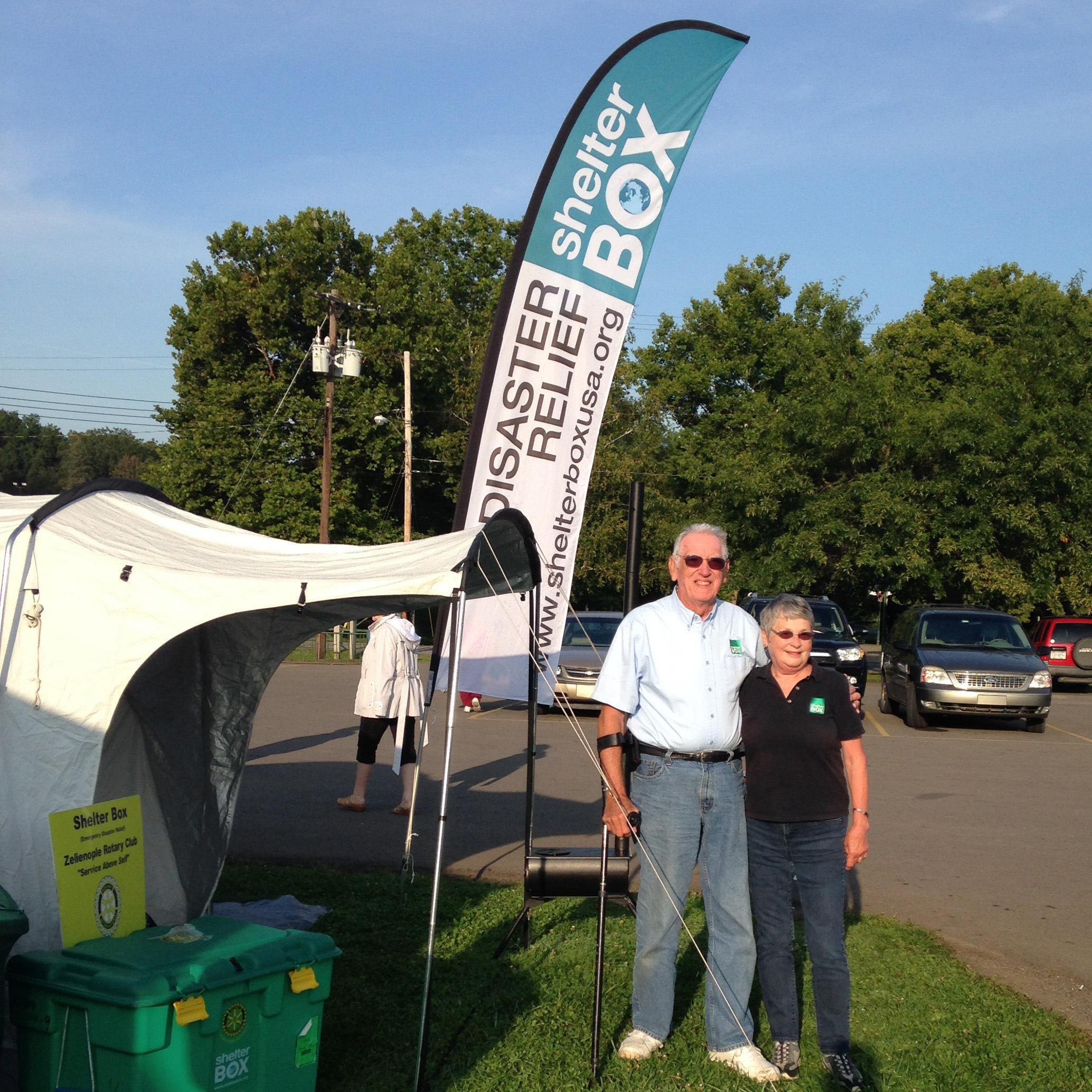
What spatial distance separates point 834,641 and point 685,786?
51.5 feet

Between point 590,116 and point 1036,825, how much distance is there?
24.0 ft

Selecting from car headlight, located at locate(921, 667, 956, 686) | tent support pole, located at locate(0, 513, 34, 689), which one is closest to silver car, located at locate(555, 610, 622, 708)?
car headlight, located at locate(921, 667, 956, 686)

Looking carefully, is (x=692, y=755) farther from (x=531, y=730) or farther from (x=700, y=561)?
(x=531, y=730)

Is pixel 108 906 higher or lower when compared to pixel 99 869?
lower

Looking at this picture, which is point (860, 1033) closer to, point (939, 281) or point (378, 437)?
point (378, 437)

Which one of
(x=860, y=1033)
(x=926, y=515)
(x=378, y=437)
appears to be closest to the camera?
(x=860, y=1033)

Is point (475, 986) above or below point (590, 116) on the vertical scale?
below

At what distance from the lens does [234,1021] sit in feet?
12.5

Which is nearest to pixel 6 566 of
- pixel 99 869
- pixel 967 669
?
pixel 99 869

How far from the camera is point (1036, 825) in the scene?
406 inches

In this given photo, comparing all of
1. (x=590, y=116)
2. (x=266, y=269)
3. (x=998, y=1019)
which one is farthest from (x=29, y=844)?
(x=266, y=269)

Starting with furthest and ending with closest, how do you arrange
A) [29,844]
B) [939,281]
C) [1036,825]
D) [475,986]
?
[939,281], [1036,825], [475,986], [29,844]

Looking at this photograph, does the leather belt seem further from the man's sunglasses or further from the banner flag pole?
the banner flag pole

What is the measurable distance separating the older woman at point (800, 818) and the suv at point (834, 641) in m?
13.7
